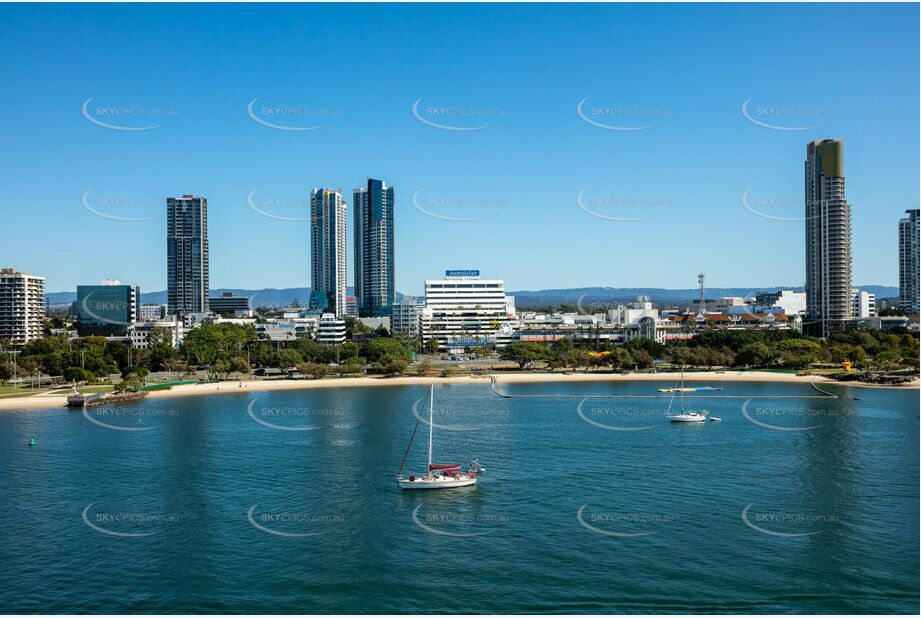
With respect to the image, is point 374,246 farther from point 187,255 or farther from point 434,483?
point 434,483

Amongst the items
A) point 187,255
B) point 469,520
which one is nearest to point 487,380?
point 469,520

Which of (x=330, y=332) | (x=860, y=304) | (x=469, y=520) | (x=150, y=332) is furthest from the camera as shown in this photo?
(x=860, y=304)

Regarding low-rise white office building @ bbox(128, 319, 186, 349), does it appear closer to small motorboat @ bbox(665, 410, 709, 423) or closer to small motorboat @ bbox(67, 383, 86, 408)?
small motorboat @ bbox(67, 383, 86, 408)

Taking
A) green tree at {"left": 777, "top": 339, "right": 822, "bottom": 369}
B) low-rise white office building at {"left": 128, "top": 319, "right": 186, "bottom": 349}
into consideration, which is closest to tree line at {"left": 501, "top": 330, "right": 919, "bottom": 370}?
green tree at {"left": 777, "top": 339, "right": 822, "bottom": 369}

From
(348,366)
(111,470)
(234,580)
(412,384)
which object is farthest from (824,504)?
(348,366)

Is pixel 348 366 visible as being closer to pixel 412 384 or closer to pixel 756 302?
pixel 412 384

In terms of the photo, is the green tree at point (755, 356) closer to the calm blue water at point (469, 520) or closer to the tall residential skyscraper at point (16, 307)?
the calm blue water at point (469, 520)

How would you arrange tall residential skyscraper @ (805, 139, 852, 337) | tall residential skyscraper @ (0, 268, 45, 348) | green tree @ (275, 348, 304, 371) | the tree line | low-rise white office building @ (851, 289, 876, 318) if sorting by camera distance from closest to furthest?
green tree @ (275, 348, 304, 371) < the tree line < tall residential skyscraper @ (0, 268, 45, 348) < tall residential skyscraper @ (805, 139, 852, 337) < low-rise white office building @ (851, 289, 876, 318)
